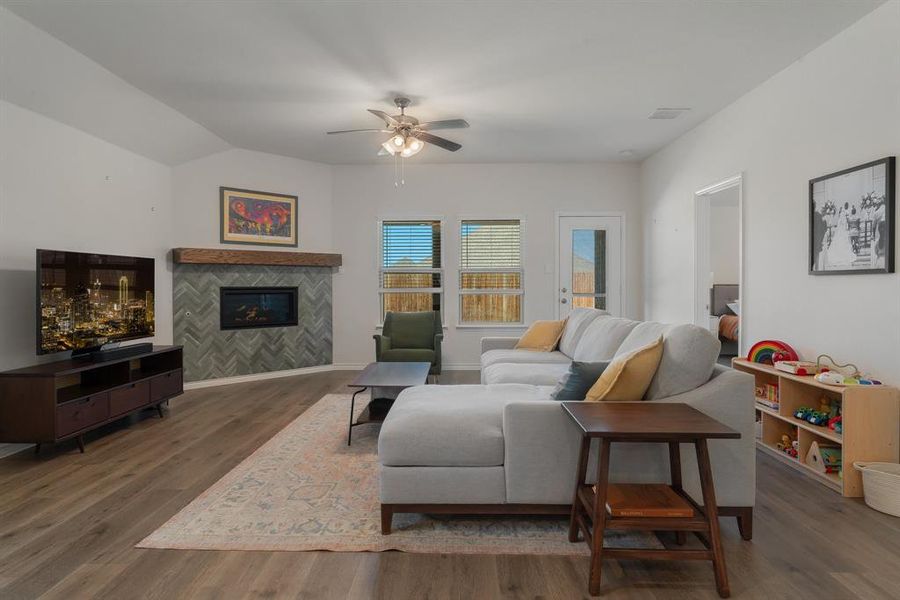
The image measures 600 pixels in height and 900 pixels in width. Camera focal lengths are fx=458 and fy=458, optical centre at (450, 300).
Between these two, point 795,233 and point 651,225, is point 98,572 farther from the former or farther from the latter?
point 651,225

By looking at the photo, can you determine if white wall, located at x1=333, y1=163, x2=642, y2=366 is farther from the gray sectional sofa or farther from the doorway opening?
the gray sectional sofa

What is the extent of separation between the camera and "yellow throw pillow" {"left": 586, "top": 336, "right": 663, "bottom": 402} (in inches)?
82.2

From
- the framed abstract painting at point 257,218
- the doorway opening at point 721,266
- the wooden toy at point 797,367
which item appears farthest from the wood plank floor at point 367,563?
the framed abstract painting at point 257,218

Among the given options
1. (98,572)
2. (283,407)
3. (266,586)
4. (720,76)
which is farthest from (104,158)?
(720,76)

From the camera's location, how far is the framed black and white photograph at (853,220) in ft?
8.53

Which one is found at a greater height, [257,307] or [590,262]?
[590,262]

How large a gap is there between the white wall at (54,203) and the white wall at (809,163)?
18.3ft

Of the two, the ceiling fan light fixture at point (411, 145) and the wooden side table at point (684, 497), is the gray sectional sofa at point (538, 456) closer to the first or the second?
the wooden side table at point (684, 497)

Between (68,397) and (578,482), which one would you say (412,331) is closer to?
(68,397)

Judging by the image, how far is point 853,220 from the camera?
284 centimetres

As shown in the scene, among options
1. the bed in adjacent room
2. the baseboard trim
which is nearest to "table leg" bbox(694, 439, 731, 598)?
the bed in adjacent room

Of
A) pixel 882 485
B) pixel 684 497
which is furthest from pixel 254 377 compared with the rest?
pixel 882 485

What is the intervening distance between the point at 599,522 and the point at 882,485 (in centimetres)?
174

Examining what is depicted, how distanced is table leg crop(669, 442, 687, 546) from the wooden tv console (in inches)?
143
